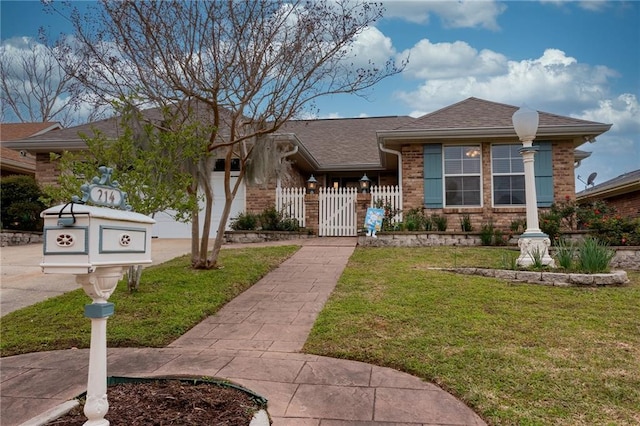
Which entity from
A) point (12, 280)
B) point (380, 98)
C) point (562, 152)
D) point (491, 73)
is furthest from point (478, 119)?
point (12, 280)

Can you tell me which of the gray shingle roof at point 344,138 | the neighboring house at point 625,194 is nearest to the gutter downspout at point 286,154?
the gray shingle roof at point 344,138

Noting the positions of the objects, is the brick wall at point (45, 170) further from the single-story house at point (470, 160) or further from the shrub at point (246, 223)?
the shrub at point (246, 223)

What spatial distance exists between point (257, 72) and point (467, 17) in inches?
200

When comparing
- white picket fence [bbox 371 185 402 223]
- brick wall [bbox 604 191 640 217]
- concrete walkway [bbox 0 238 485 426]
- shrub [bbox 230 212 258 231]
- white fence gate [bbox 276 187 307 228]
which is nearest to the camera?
concrete walkway [bbox 0 238 485 426]

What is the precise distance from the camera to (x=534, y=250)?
23.3 feet

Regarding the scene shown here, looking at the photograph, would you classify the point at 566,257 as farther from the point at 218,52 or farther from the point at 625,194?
the point at 625,194

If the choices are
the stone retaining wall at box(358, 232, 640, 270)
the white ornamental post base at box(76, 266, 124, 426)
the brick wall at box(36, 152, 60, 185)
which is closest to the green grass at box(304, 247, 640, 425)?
the white ornamental post base at box(76, 266, 124, 426)

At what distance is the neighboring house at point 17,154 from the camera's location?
1463cm

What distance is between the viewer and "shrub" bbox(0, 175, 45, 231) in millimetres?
11906

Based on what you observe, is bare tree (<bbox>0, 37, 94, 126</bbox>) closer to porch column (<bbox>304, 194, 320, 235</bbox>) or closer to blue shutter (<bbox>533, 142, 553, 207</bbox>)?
porch column (<bbox>304, 194, 320, 235</bbox>)

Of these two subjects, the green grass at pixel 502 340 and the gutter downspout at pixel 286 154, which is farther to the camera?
the gutter downspout at pixel 286 154

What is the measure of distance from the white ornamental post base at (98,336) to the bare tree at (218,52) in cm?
502

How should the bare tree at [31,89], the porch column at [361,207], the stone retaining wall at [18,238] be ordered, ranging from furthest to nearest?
the bare tree at [31,89] < the porch column at [361,207] < the stone retaining wall at [18,238]

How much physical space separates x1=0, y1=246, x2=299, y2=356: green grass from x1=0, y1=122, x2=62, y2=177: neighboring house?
1055 centimetres
